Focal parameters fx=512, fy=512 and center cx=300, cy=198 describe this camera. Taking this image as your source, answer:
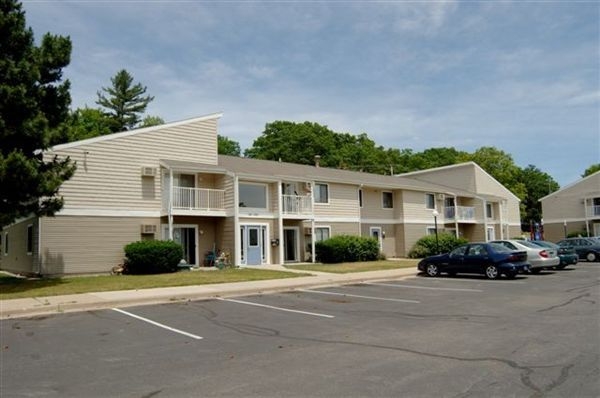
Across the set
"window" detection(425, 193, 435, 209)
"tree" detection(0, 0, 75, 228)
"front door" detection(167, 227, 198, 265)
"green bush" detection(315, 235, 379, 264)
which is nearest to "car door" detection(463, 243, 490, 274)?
"green bush" detection(315, 235, 379, 264)

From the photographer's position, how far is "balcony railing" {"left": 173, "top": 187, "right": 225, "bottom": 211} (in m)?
24.5

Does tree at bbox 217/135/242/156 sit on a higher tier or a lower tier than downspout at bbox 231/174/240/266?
higher

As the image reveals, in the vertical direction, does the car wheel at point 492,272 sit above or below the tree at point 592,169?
below

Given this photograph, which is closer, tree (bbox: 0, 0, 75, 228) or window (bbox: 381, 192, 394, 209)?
tree (bbox: 0, 0, 75, 228)

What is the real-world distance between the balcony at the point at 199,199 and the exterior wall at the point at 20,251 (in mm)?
6090

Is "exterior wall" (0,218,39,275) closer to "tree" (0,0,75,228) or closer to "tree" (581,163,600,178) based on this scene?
"tree" (0,0,75,228)

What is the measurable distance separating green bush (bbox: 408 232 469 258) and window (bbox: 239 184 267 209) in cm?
1290

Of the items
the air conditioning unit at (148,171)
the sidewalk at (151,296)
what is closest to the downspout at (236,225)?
the air conditioning unit at (148,171)

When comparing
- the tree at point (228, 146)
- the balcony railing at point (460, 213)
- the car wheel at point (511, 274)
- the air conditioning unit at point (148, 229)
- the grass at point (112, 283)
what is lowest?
the car wheel at point (511, 274)

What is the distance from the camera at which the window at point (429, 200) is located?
129ft

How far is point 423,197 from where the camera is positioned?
3919 cm

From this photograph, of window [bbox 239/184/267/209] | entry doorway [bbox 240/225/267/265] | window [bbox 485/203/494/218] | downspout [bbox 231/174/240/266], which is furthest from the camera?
window [bbox 485/203/494/218]

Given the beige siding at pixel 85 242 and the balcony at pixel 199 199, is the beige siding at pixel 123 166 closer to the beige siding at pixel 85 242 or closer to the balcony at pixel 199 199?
the beige siding at pixel 85 242

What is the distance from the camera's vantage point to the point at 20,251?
24672 millimetres
